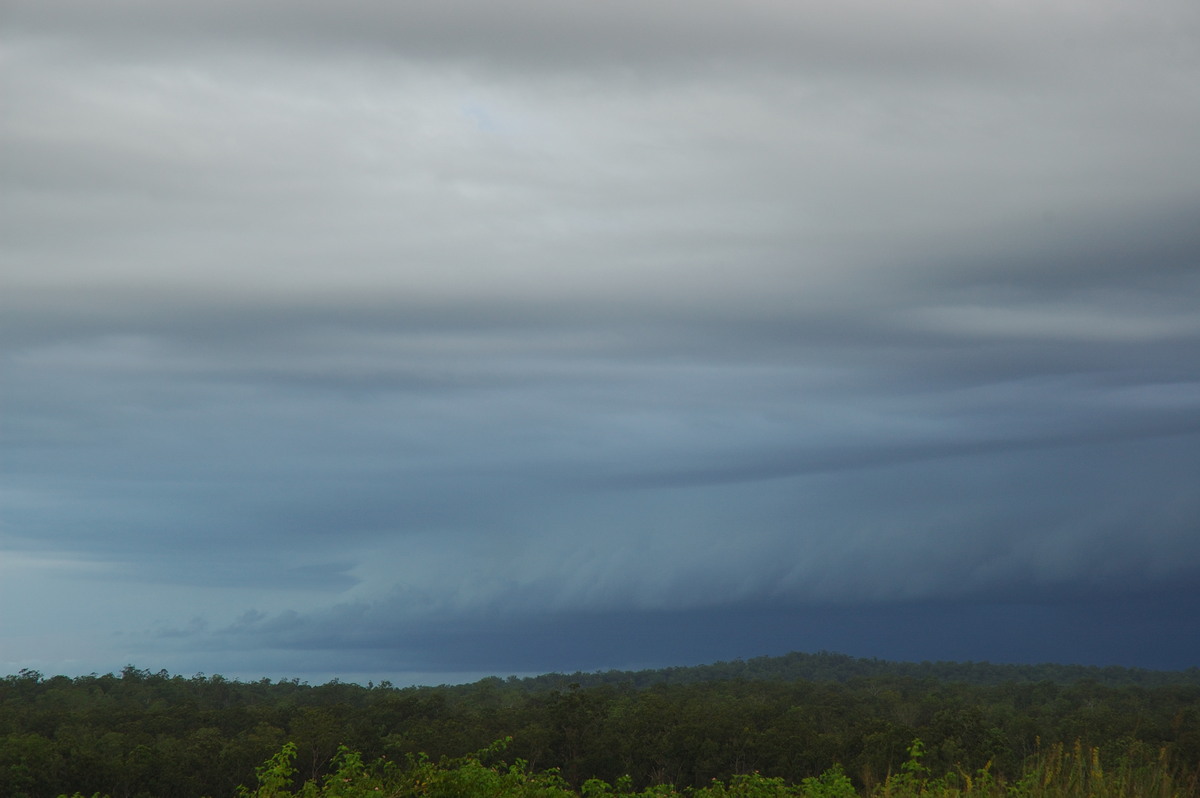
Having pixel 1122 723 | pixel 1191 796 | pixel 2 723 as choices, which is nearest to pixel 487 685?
pixel 2 723

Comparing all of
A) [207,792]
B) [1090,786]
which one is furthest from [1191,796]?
[207,792]

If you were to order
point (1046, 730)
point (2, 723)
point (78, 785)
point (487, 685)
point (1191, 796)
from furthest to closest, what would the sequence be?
point (487, 685)
point (1046, 730)
point (2, 723)
point (78, 785)
point (1191, 796)

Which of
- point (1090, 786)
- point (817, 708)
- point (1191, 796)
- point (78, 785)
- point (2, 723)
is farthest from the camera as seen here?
point (817, 708)

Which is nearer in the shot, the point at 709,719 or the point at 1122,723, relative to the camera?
the point at 709,719

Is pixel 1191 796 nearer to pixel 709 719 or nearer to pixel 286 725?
pixel 709 719

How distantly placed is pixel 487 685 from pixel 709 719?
82.0 m

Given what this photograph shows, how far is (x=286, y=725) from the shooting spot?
85.6m

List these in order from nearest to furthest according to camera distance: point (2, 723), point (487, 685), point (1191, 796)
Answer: point (1191, 796) → point (2, 723) → point (487, 685)

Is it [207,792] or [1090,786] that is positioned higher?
[1090,786]

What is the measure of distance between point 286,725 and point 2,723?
789 inches

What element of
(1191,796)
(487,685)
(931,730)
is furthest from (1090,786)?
(487,685)

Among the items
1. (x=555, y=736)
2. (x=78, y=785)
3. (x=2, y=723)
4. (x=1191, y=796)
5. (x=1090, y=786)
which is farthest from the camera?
(x=2, y=723)

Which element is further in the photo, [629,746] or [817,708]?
[817,708]

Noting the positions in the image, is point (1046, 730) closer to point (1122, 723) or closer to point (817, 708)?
point (1122, 723)
